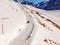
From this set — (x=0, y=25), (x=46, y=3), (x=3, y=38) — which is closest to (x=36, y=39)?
(x=3, y=38)

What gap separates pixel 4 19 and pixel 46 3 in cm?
478

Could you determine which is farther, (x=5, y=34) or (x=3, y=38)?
(x=5, y=34)

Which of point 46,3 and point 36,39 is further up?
point 46,3

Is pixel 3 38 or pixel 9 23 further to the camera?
pixel 9 23

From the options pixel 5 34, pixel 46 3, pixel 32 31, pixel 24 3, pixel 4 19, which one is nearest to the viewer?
pixel 5 34

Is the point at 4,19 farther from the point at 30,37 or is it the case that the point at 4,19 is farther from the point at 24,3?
the point at 24,3

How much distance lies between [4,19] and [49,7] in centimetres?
508

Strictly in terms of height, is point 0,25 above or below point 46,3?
below

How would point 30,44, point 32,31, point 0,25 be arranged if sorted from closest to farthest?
point 30,44 < point 32,31 < point 0,25

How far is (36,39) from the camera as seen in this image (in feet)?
21.4

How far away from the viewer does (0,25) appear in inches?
314

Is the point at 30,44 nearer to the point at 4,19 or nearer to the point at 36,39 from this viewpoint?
the point at 36,39

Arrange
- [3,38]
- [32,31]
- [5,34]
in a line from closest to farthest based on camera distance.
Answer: [3,38]
[5,34]
[32,31]

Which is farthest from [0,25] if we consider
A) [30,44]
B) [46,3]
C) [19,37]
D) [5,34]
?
[46,3]
